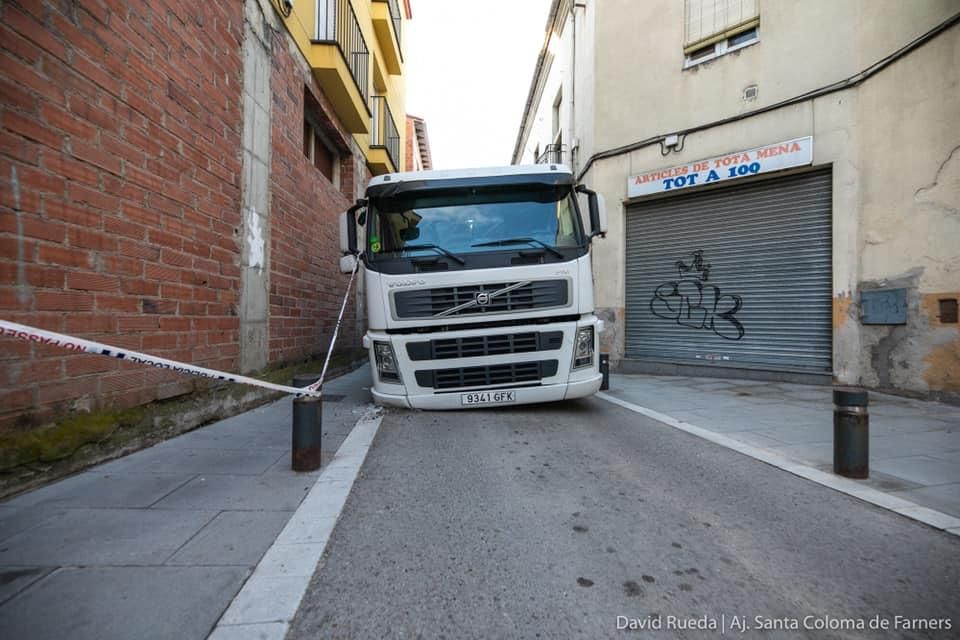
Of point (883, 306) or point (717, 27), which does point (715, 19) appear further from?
point (883, 306)

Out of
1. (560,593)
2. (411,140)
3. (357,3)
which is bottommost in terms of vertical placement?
(560,593)

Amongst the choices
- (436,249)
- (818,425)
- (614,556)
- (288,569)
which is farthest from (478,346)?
(818,425)

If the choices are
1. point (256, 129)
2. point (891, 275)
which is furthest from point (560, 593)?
point (891, 275)

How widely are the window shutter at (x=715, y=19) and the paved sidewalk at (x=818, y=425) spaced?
6.46m

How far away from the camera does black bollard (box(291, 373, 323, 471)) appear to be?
10.4 ft

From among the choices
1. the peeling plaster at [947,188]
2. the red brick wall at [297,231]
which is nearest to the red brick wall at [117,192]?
the red brick wall at [297,231]

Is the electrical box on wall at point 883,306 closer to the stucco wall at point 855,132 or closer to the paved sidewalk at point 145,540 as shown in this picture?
the stucco wall at point 855,132

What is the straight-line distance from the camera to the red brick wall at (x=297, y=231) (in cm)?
622

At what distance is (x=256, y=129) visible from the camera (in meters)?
5.62

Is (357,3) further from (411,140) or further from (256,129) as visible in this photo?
(411,140)

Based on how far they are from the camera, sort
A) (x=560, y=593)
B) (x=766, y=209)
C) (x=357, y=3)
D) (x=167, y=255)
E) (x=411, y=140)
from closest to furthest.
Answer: (x=560, y=593), (x=167, y=255), (x=766, y=209), (x=357, y=3), (x=411, y=140)

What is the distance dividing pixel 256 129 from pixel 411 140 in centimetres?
2199

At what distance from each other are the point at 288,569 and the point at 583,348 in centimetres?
350

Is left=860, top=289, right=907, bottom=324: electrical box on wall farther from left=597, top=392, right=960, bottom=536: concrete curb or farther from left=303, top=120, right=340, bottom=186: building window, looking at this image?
left=303, top=120, right=340, bottom=186: building window
